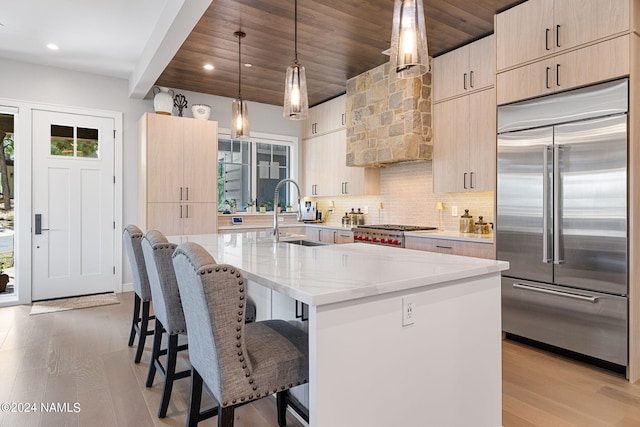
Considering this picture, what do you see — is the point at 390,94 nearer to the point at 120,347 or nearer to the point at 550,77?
the point at 550,77

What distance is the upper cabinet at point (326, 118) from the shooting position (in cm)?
571

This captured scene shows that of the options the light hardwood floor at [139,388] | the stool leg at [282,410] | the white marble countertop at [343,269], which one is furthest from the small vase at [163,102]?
the stool leg at [282,410]

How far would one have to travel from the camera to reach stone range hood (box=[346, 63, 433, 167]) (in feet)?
14.3

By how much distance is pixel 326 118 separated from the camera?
6027 millimetres

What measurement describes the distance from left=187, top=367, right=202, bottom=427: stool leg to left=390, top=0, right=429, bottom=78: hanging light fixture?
1.75 metres

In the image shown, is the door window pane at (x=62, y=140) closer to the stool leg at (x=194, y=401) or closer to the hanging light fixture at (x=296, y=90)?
the hanging light fixture at (x=296, y=90)

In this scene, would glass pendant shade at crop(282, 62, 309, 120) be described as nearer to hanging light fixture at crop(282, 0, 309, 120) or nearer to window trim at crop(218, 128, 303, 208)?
hanging light fixture at crop(282, 0, 309, 120)

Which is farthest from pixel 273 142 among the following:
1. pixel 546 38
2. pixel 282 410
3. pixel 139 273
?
pixel 282 410

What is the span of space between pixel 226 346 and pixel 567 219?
2736mm

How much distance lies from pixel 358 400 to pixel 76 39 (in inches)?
181

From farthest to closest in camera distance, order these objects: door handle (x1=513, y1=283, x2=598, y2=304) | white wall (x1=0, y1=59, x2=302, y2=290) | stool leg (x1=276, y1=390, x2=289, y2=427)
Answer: white wall (x1=0, y1=59, x2=302, y2=290) → door handle (x1=513, y1=283, x2=598, y2=304) → stool leg (x1=276, y1=390, x2=289, y2=427)

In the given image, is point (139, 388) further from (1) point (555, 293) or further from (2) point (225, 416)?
(1) point (555, 293)

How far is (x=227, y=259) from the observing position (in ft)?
7.09

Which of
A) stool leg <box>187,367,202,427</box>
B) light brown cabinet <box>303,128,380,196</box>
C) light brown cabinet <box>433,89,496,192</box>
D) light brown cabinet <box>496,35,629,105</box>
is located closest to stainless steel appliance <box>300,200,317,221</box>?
light brown cabinet <box>303,128,380,196</box>
